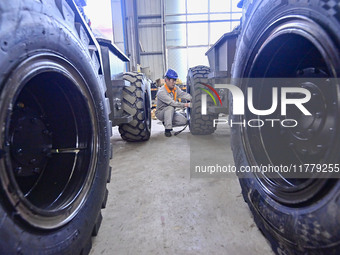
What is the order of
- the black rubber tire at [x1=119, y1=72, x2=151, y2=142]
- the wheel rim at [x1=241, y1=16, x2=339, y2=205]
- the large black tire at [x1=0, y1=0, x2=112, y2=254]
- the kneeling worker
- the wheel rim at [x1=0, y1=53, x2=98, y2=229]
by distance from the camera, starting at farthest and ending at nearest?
the kneeling worker
the black rubber tire at [x1=119, y1=72, x2=151, y2=142]
the wheel rim at [x1=0, y1=53, x2=98, y2=229]
the wheel rim at [x1=241, y1=16, x2=339, y2=205]
the large black tire at [x1=0, y1=0, x2=112, y2=254]

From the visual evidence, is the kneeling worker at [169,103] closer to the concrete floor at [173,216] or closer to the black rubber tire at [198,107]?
the black rubber tire at [198,107]

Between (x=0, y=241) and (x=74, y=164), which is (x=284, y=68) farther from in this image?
(x=0, y=241)

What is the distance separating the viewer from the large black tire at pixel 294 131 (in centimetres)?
70

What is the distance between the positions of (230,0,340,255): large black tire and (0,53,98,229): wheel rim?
31.9 inches

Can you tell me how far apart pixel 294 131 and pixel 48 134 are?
115cm

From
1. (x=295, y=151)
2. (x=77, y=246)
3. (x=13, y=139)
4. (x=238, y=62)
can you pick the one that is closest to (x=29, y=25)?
(x=13, y=139)

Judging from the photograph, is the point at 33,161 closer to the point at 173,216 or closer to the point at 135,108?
the point at 173,216

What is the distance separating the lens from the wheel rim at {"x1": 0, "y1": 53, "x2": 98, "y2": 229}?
2.88 feet

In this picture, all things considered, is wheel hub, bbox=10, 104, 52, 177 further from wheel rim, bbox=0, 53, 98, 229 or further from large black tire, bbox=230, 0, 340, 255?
large black tire, bbox=230, 0, 340, 255

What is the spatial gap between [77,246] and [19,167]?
1.26ft

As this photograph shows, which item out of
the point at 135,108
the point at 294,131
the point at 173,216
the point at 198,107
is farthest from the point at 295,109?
the point at 198,107

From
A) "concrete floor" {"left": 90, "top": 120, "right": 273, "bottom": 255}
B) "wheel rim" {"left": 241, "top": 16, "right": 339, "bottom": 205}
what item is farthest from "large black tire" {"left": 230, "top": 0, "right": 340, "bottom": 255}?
"concrete floor" {"left": 90, "top": 120, "right": 273, "bottom": 255}

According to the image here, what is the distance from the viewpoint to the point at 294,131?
1123 millimetres

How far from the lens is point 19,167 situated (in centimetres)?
89
